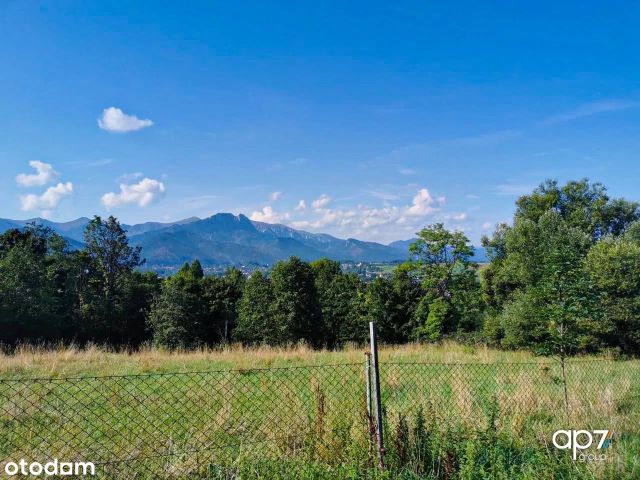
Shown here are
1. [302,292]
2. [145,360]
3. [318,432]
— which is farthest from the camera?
[302,292]

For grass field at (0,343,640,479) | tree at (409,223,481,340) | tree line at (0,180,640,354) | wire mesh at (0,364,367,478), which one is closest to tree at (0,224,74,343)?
tree line at (0,180,640,354)

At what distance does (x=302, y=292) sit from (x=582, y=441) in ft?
98.6

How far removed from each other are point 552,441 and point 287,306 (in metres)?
29.3

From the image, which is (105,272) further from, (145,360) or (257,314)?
(145,360)

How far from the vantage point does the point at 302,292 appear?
1371 inches

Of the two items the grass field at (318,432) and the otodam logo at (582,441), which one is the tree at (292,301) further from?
the otodam logo at (582,441)

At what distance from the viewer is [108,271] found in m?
37.5

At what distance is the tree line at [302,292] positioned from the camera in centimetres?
2702

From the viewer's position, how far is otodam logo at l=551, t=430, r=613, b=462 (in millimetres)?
4644

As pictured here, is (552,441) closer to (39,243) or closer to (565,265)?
(565,265)

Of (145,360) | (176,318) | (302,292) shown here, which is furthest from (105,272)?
(145,360)

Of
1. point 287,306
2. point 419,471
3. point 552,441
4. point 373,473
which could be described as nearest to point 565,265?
point 552,441

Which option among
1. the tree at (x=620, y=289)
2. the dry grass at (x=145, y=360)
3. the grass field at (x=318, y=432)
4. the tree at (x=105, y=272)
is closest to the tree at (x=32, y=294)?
the tree at (x=105, y=272)

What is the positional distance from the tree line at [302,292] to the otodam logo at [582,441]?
2071cm
